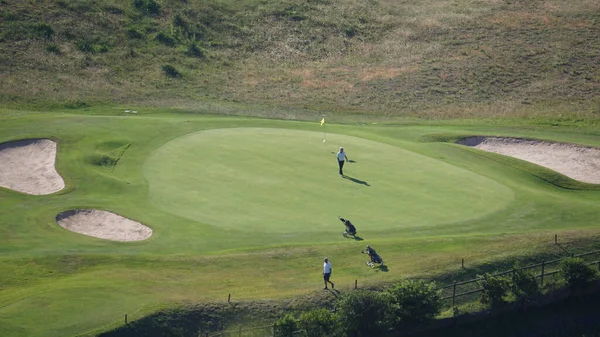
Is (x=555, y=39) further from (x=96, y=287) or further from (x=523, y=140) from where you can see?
(x=96, y=287)

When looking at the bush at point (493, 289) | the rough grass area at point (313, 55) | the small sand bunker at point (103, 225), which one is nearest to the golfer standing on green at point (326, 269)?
the bush at point (493, 289)

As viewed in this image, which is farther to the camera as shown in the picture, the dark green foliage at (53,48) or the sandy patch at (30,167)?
the dark green foliage at (53,48)

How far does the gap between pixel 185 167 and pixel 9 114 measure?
19497 mm

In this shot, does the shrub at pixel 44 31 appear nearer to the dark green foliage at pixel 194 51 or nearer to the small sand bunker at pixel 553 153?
the dark green foliage at pixel 194 51

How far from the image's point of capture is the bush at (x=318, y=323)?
103ft

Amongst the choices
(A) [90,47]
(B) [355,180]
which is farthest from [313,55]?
(B) [355,180]

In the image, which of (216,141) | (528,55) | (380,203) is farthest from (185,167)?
(528,55)

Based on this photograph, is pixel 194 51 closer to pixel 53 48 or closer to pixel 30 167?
pixel 53 48

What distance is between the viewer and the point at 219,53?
8150 cm

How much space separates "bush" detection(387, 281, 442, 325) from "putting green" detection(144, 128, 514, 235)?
693 cm

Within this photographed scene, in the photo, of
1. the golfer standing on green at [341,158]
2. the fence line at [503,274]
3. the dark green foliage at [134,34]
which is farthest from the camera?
the dark green foliage at [134,34]

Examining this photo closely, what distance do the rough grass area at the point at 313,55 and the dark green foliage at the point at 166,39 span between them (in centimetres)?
15

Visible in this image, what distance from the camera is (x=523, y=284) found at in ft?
119

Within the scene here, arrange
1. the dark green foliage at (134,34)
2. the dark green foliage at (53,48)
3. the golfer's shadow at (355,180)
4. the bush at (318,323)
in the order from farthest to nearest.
Result: the dark green foliage at (134,34), the dark green foliage at (53,48), the golfer's shadow at (355,180), the bush at (318,323)
